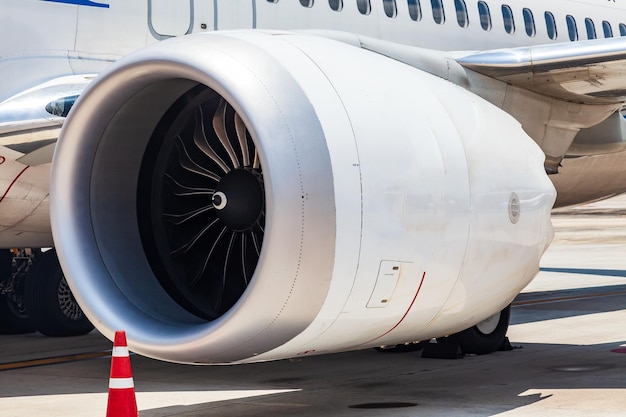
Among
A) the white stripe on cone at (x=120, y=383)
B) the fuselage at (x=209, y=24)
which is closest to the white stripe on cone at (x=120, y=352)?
the white stripe on cone at (x=120, y=383)

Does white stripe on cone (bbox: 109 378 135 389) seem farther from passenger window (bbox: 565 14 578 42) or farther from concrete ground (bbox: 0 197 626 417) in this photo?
passenger window (bbox: 565 14 578 42)

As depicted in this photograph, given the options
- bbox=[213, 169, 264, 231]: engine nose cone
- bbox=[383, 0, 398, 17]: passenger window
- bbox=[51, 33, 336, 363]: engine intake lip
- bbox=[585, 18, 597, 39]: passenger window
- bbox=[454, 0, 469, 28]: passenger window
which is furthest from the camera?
bbox=[585, 18, 597, 39]: passenger window

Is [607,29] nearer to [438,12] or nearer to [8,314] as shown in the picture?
[438,12]

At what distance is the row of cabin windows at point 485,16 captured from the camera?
1080cm

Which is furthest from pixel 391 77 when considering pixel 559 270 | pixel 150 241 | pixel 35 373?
pixel 559 270

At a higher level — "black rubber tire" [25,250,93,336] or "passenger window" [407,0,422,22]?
"passenger window" [407,0,422,22]

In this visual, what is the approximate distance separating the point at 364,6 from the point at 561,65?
7.74ft

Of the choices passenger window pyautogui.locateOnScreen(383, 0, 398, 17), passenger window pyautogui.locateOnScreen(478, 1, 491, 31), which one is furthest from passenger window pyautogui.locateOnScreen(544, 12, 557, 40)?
passenger window pyautogui.locateOnScreen(383, 0, 398, 17)

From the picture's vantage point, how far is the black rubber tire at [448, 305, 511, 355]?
9.77m

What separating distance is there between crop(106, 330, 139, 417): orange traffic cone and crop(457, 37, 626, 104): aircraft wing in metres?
3.63

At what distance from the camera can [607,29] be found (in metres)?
14.3

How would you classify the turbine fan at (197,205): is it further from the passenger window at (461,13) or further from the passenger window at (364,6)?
the passenger window at (461,13)

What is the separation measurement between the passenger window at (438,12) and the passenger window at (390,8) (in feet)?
1.81

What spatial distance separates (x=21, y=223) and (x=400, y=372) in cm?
300
